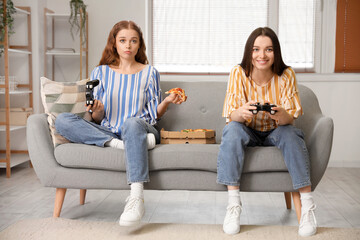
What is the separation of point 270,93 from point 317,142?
336 millimetres

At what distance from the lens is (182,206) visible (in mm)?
2557

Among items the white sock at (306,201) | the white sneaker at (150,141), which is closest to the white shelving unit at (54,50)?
the white sneaker at (150,141)

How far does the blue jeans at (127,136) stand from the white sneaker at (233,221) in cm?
42

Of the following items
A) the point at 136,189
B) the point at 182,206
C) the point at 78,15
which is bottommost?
the point at 182,206

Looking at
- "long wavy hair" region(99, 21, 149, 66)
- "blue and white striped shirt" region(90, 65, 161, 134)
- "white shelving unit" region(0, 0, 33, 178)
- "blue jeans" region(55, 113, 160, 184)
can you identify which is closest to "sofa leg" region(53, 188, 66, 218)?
"blue jeans" region(55, 113, 160, 184)

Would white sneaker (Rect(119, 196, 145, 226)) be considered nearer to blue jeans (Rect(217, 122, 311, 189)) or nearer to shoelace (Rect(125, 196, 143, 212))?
shoelace (Rect(125, 196, 143, 212))

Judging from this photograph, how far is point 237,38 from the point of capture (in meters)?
4.06

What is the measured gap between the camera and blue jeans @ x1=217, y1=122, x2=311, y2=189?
1.90 m

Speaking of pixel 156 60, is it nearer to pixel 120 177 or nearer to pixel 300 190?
pixel 120 177

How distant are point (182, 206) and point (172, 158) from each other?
2.05ft

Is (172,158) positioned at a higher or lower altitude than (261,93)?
lower

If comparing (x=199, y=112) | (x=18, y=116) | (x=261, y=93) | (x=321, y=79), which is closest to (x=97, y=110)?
(x=199, y=112)

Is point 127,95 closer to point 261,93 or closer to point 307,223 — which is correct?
point 261,93

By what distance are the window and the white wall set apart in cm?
14
